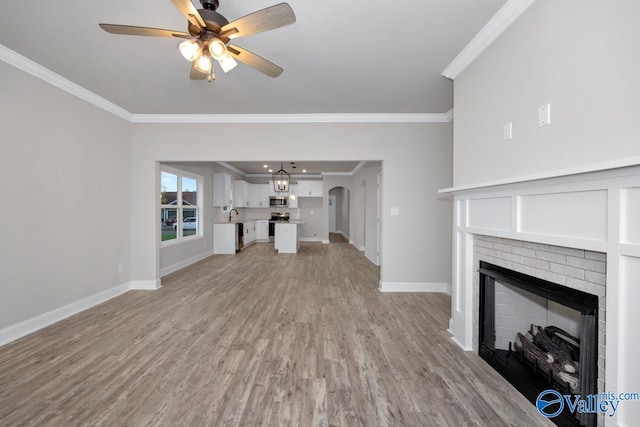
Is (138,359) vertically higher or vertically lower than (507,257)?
lower

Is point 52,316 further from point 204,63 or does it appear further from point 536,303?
point 536,303

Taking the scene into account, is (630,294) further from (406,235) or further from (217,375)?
(406,235)

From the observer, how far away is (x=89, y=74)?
2.76 meters

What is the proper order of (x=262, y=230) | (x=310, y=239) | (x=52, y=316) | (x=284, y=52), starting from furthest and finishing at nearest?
(x=310, y=239)
(x=262, y=230)
(x=52, y=316)
(x=284, y=52)

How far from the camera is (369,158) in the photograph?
3904mm

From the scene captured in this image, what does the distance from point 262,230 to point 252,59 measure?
315 inches

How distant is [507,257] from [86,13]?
353cm

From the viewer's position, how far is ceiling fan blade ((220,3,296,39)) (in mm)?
1402

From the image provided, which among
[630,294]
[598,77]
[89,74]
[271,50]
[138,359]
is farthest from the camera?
[89,74]

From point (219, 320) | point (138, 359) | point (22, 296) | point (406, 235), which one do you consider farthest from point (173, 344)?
point (406, 235)

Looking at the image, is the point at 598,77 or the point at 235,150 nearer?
the point at 598,77

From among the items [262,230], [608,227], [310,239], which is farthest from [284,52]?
[310,239]

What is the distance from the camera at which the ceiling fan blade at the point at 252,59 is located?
70.3 inches

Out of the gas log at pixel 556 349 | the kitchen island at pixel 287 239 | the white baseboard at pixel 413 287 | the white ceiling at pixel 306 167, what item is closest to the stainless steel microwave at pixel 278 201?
the white ceiling at pixel 306 167
